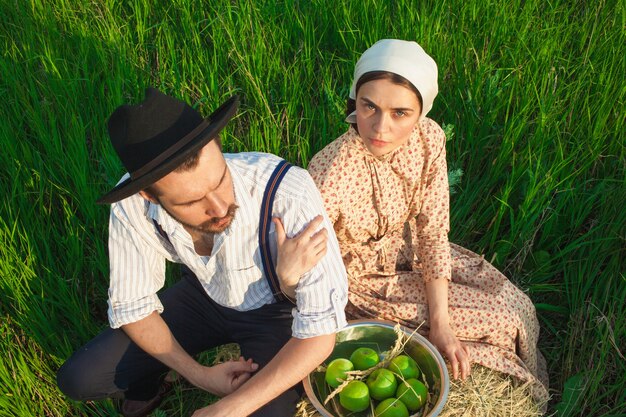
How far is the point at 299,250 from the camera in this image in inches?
66.0

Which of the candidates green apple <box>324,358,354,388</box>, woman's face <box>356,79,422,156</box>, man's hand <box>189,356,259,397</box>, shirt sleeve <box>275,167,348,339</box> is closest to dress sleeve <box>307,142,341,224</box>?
woman's face <box>356,79,422,156</box>

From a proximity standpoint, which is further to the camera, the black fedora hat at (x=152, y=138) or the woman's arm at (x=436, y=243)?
the woman's arm at (x=436, y=243)

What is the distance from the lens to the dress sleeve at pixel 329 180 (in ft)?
6.73

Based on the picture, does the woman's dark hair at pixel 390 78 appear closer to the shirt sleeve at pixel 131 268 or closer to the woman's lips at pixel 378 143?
the woman's lips at pixel 378 143

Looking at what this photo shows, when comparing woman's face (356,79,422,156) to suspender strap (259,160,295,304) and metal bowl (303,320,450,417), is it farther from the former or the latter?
metal bowl (303,320,450,417)

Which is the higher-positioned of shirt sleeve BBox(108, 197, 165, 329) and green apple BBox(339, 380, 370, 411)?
shirt sleeve BBox(108, 197, 165, 329)

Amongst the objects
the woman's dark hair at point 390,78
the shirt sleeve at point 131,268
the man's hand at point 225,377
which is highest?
the woman's dark hair at point 390,78

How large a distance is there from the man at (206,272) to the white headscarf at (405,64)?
0.48 metres

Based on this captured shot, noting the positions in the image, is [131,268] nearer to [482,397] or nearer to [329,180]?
[329,180]

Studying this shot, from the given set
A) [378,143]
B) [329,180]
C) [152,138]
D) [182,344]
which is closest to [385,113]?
[378,143]

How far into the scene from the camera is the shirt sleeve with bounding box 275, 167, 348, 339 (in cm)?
173

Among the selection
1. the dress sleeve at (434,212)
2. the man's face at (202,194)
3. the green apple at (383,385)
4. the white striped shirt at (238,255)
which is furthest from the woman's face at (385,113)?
the green apple at (383,385)

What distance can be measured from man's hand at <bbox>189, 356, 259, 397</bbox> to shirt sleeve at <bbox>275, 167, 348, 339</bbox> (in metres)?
0.35

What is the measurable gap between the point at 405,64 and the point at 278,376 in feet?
3.70
